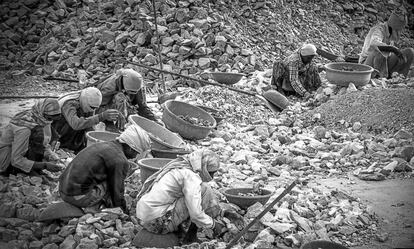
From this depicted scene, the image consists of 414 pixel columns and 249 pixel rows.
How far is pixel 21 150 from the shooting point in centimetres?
521

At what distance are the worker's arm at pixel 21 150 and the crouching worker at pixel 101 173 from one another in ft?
2.72

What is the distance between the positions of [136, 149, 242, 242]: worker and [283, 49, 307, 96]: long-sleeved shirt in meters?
4.74

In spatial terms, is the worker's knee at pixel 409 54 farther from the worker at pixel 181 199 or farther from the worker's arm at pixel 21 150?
the worker's arm at pixel 21 150

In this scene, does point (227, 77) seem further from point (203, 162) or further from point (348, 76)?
point (203, 162)

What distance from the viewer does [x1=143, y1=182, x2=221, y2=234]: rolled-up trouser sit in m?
4.14

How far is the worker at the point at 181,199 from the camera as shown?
4039mm

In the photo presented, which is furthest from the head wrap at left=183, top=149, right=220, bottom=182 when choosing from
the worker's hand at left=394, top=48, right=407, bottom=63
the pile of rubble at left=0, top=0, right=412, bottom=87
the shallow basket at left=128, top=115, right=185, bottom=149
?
the pile of rubble at left=0, top=0, right=412, bottom=87

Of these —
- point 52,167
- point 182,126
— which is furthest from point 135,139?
point 182,126

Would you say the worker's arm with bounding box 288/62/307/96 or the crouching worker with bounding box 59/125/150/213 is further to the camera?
the worker's arm with bounding box 288/62/307/96

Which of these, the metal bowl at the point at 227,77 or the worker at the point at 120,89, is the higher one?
→ the worker at the point at 120,89

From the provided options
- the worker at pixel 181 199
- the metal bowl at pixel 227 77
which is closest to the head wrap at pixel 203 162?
the worker at pixel 181 199

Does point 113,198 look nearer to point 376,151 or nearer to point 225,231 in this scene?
point 225,231

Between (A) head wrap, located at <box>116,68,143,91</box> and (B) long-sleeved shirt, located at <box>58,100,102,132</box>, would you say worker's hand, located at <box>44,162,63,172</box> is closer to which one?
(B) long-sleeved shirt, located at <box>58,100,102,132</box>

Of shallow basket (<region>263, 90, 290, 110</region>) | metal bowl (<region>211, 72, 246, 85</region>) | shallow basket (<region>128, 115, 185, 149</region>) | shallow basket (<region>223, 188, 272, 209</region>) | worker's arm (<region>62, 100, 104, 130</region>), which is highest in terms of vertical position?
shallow basket (<region>223, 188, 272, 209</region>)
